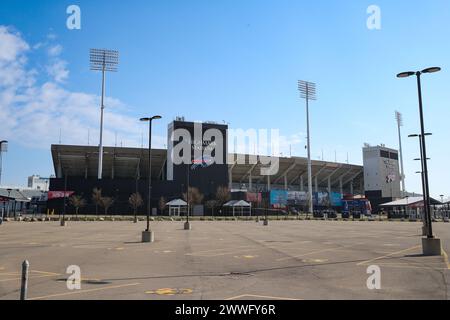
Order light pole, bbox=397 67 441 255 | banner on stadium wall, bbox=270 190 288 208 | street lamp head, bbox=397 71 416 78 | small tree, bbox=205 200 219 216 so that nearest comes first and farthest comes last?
light pole, bbox=397 67 441 255
street lamp head, bbox=397 71 416 78
small tree, bbox=205 200 219 216
banner on stadium wall, bbox=270 190 288 208

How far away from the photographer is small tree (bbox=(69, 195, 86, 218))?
78.2 m

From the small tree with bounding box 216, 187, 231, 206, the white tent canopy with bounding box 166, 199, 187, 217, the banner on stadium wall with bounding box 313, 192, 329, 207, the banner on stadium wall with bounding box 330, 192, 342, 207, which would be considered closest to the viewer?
the white tent canopy with bounding box 166, 199, 187, 217

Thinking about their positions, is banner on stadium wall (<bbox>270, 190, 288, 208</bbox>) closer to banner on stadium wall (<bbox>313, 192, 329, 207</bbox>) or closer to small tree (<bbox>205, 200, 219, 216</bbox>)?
banner on stadium wall (<bbox>313, 192, 329, 207</bbox>)

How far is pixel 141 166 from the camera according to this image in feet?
324

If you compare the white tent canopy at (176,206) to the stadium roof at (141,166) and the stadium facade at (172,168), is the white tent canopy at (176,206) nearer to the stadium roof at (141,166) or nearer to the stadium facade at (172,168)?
the stadium facade at (172,168)

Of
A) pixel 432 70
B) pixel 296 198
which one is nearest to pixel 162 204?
pixel 296 198

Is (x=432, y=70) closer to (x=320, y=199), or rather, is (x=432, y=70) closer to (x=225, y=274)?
(x=225, y=274)

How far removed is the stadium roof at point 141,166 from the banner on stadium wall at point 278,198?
28.4 ft

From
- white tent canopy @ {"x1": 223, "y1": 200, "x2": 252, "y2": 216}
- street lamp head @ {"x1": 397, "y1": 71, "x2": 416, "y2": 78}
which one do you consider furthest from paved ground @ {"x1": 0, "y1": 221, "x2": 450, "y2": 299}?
white tent canopy @ {"x1": 223, "y1": 200, "x2": 252, "y2": 216}

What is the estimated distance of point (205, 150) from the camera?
3578 inches

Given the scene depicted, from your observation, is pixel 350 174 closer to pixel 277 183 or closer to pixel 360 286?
pixel 277 183

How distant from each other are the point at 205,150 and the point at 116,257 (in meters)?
75.9

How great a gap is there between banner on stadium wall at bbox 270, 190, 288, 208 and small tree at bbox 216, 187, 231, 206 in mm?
15837
